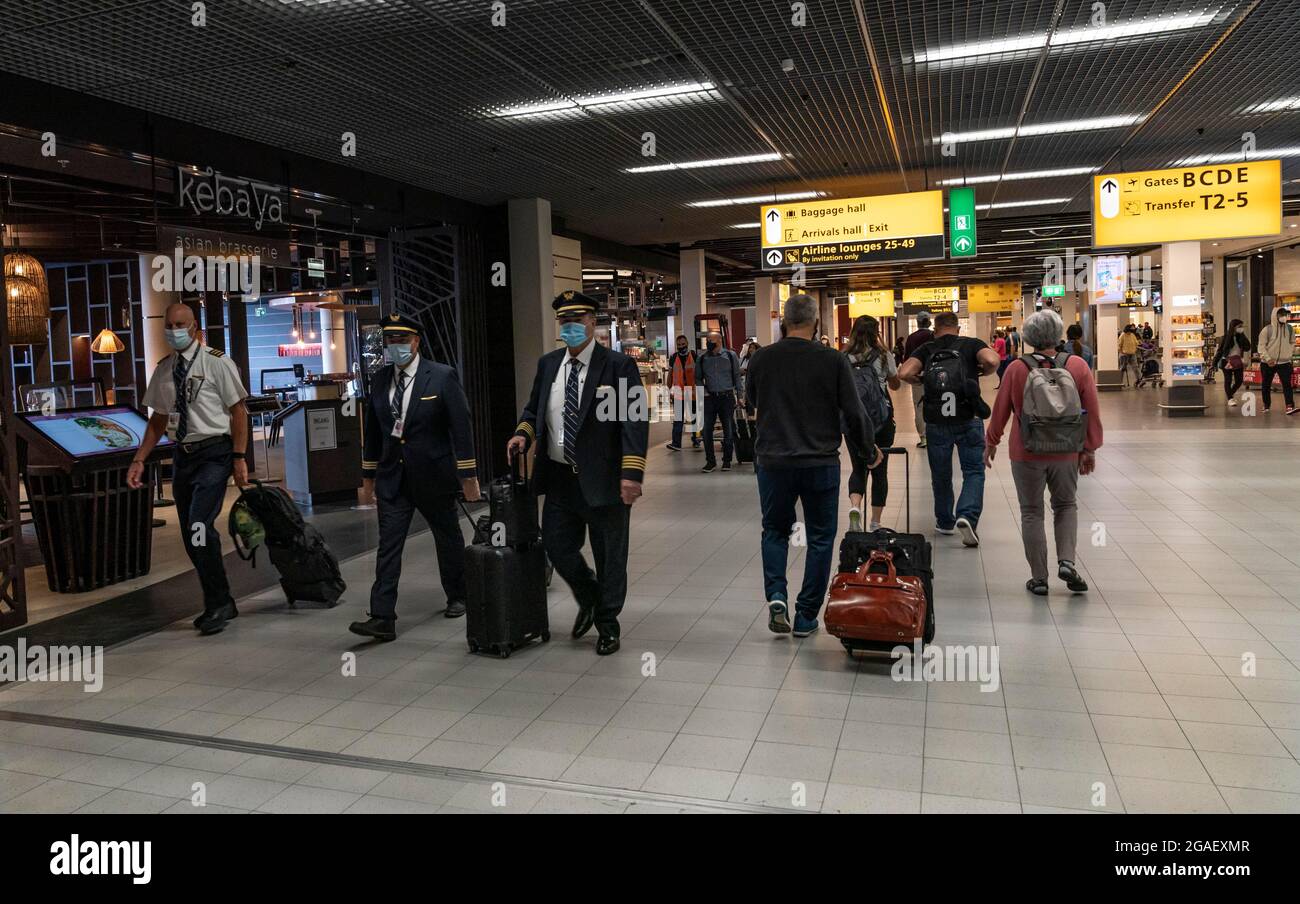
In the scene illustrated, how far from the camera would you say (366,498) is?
17.3 feet

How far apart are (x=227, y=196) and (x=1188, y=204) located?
993cm

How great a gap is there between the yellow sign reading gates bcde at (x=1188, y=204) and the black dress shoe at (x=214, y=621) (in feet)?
33.1

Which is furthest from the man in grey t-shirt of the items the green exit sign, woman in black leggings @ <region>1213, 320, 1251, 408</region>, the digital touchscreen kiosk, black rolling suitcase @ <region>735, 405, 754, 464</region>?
woman in black leggings @ <region>1213, 320, 1251, 408</region>

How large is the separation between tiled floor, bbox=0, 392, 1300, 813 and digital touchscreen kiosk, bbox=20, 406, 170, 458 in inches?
61.3

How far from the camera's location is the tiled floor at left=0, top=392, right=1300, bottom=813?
3143 mm

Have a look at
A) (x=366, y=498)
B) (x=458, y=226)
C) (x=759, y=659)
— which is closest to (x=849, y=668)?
(x=759, y=659)

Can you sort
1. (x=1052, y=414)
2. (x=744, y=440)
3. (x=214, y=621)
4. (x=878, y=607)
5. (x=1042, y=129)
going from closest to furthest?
1. (x=878, y=607)
2. (x=1052, y=414)
3. (x=214, y=621)
4. (x=1042, y=129)
5. (x=744, y=440)

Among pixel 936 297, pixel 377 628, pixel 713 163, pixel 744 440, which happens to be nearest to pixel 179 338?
pixel 377 628

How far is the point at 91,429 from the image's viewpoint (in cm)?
664

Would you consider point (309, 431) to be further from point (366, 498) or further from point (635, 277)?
point (635, 277)

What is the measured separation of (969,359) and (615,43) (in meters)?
3.10

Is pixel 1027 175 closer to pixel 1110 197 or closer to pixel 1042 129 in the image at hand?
pixel 1110 197

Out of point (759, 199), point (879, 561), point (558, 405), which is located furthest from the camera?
point (759, 199)

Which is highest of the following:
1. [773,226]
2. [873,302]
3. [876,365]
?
[873,302]
